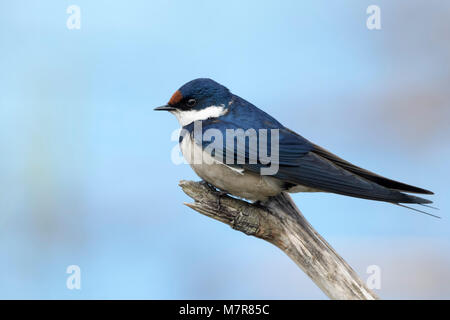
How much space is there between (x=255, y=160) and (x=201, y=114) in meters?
0.24

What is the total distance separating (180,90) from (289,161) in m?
0.36

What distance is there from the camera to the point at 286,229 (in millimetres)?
1470

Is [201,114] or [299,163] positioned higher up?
[201,114]

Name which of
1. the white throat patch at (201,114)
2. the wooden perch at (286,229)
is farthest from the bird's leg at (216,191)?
the white throat patch at (201,114)

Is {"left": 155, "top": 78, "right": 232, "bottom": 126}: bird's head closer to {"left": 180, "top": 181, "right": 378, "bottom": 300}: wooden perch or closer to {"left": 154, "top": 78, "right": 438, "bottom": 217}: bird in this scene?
{"left": 154, "top": 78, "right": 438, "bottom": 217}: bird

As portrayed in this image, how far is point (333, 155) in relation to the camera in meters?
1.61

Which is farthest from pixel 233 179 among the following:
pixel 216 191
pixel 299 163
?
pixel 299 163

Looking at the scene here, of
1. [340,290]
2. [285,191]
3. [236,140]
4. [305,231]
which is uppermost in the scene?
[236,140]

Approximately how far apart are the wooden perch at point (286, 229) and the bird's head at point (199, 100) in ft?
0.70

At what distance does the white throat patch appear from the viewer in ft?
5.29

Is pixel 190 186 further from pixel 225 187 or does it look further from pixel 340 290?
pixel 340 290

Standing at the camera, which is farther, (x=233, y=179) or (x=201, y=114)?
(x=201, y=114)

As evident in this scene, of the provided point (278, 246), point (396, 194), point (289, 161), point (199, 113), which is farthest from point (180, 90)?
point (396, 194)

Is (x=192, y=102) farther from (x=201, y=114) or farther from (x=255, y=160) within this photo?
(x=255, y=160)
